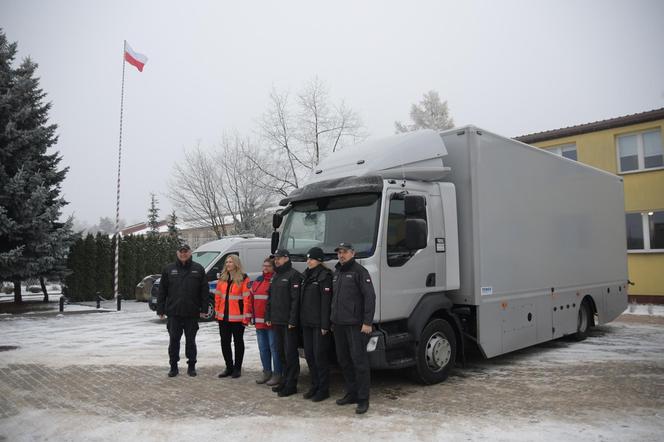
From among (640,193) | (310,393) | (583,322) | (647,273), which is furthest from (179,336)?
(640,193)

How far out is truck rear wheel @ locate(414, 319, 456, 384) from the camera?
6.36 meters

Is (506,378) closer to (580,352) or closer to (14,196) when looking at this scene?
(580,352)

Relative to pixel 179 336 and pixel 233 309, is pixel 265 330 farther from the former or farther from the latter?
pixel 179 336

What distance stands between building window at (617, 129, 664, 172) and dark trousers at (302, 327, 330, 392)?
53.4 ft

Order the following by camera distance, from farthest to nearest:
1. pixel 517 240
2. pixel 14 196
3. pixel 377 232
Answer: pixel 14 196 → pixel 517 240 → pixel 377 232

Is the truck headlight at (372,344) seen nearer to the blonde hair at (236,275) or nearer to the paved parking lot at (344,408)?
the paved parking lot at (344,408)

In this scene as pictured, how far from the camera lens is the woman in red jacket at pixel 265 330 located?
6.70 metres

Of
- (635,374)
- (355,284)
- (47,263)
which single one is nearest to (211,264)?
(47,263)

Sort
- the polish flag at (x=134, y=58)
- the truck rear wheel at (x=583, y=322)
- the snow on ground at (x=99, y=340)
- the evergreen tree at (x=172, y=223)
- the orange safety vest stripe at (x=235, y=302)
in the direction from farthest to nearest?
the evergreen tree at (x=172, y=223) → the polish flag at (x=134, y=58) → the truck rear wheel at (x=583, y=322) → the snow on ground at (x=99, y=340) → the orange safety vest stripe at (x=235, y=302)

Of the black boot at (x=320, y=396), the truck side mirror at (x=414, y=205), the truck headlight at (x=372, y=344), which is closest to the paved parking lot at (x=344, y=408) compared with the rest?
the black boot at (x=320, y=396)

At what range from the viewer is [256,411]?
561 centimetres

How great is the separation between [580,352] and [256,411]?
6273mm

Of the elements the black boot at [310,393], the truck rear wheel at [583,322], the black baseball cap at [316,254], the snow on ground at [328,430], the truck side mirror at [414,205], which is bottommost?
the snow on ground at [328,430]

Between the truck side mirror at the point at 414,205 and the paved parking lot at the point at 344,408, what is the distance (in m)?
2.37
